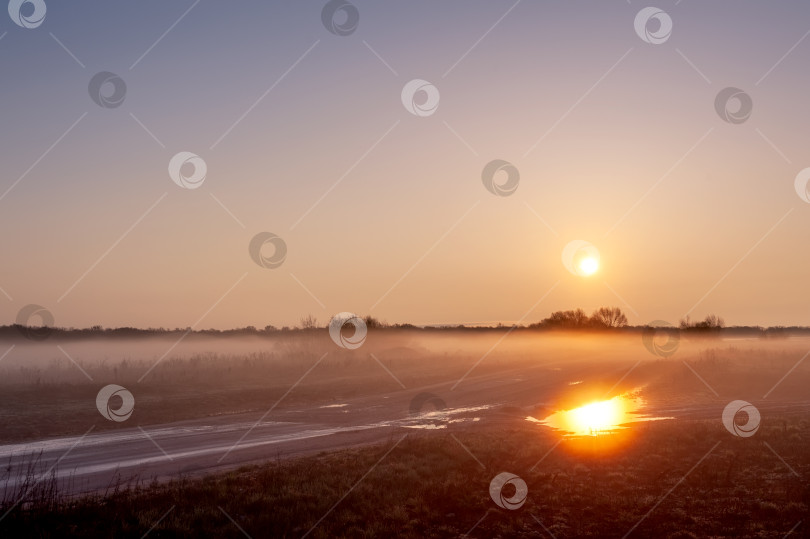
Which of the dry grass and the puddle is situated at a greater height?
the puddle

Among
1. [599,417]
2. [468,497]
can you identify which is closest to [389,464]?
[468,497]

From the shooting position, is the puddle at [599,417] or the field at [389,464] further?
the puddle at [599,417]

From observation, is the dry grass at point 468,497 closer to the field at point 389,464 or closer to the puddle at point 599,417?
the field at point 389,464

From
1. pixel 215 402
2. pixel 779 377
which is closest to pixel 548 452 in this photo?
pixel 215 402

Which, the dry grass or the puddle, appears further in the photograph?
the puddle

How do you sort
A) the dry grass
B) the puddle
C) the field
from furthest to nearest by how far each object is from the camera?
1. the puddle
2. the field
3. the dry grass

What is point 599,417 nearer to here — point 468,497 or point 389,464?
point 389,464

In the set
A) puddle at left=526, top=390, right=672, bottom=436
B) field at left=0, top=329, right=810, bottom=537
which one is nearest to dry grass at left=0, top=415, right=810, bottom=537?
field at left=0, top=329, right=810, bottom=537

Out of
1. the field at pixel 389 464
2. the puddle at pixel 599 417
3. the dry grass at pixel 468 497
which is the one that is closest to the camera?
the dry grass at pixel 468 497

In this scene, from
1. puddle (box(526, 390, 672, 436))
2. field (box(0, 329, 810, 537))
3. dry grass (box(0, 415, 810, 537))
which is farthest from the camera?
puddle (box(526, 390, 672, 436))

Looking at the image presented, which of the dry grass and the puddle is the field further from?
the puddle

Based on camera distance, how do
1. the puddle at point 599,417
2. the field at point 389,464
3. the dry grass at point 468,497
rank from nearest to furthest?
the dry grass at point 468,497 → the field at point 389,464 → the puddle at point 599,417

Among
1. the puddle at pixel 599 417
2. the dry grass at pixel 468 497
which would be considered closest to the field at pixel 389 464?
the dry grass at pixel 468 497

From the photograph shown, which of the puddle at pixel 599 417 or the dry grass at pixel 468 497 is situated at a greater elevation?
the puddle at pixel 599 417
